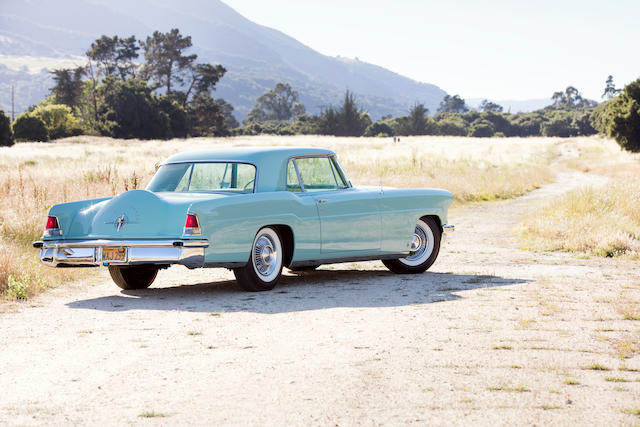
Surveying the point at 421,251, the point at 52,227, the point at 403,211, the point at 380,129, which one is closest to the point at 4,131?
the point at 421,251

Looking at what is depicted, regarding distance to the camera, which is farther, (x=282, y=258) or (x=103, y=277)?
(x=103, y=277)

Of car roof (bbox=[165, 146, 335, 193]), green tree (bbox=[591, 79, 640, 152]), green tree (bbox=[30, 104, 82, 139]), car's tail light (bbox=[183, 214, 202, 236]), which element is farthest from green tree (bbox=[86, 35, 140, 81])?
Result: car's tail light (bbox=[183, 214, 202, 236])

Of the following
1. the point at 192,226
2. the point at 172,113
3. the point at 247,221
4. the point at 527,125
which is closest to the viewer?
the point at 192,226

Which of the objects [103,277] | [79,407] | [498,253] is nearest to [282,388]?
[79,407]

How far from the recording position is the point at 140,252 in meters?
8.56

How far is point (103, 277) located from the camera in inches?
455

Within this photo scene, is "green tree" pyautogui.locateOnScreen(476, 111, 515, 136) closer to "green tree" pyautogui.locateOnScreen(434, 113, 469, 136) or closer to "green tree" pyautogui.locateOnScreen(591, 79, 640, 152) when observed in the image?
"green tree" pyautogui.locateOnScreen(434, 113, 469, 136)

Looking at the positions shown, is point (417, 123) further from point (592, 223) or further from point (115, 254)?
point (115, 254)

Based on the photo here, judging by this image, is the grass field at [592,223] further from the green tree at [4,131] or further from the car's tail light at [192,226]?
the green tree at [4,131]

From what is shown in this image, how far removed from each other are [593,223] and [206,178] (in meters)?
8.03

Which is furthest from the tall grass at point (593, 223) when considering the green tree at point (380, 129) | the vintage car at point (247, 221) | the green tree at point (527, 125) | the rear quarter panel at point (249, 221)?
the green tree at point (527, 125)

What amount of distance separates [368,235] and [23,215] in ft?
21.0

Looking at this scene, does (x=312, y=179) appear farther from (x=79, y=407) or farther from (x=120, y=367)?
(x=79, y=407)

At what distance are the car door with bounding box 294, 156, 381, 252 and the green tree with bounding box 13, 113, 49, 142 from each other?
258 feet
